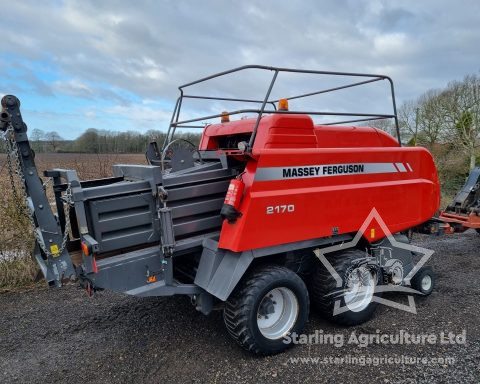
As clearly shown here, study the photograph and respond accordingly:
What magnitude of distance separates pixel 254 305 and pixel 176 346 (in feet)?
3.07

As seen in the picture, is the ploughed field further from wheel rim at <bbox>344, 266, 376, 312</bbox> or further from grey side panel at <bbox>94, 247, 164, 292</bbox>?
wheel rim at <bbox>344, 266, 376, 312</bbox>

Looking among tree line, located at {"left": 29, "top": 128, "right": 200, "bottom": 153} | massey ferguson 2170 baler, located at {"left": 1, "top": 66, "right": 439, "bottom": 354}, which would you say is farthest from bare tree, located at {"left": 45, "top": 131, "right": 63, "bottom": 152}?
massey ferguson 2170 baler, located at {"left": 1, "top": 66, "right": 439, "bottom": 354}

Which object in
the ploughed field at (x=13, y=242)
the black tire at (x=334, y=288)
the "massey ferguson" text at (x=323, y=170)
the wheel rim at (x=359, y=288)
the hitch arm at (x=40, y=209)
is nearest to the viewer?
the hitch arm at (x=40, y=209)

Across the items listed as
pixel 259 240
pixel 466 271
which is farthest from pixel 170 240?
pixel 466 271

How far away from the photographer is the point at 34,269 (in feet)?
17.1

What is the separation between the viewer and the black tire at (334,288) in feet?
12.5

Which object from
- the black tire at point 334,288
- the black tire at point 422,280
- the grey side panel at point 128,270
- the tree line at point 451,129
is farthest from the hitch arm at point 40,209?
the tree line at point 451,129

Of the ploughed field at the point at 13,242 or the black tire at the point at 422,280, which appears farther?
the ploughed field at the point at 13,242

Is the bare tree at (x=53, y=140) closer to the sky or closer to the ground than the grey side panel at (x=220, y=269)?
closer to the sky

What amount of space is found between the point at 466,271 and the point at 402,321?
2.25 meters

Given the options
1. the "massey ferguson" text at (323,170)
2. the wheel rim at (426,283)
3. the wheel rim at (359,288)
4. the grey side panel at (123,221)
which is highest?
Answer: the "massey ferguson" text at (323,170)

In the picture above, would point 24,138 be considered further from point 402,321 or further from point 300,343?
point 402,321

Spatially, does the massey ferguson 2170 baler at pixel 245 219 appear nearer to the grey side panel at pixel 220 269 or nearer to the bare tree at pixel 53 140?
the grey side panel at pixel 220 269

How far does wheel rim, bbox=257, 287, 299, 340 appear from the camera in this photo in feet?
11.4
